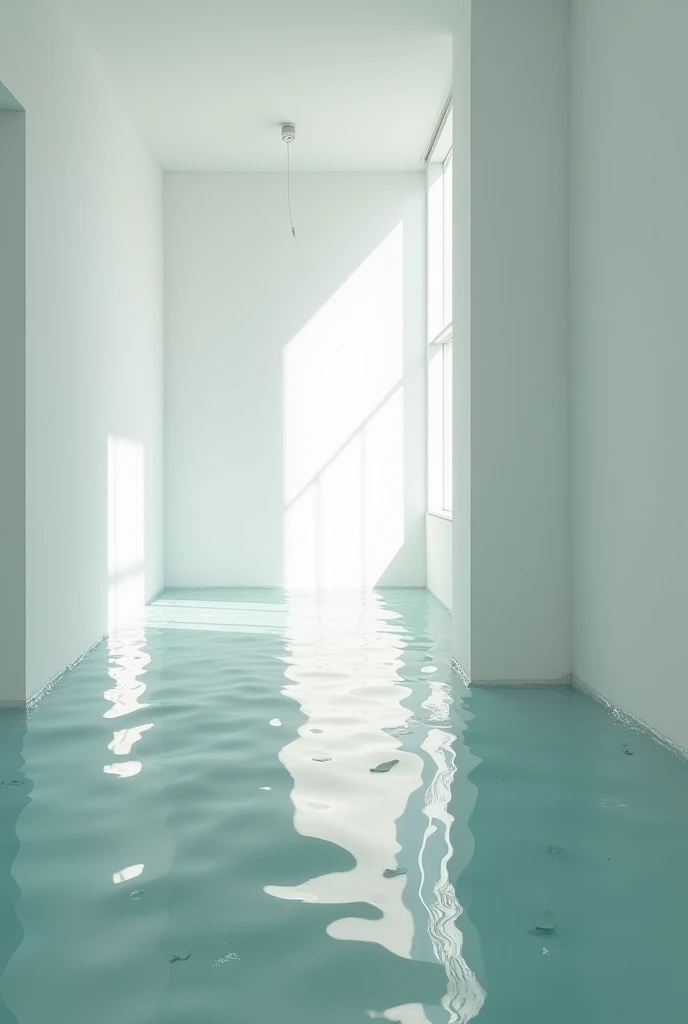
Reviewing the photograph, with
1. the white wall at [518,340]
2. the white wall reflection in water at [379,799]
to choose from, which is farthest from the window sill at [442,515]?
the white wall at [518,340]

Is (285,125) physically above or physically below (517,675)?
above

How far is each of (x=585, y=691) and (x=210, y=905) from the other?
7.61 feet

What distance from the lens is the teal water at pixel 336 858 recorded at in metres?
1.60

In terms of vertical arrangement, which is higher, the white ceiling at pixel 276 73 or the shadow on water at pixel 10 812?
the white ceiling at pixel 276 73

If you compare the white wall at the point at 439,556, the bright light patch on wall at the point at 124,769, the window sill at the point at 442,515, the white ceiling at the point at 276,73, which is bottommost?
the bright light patch on wall at the point at 124,769

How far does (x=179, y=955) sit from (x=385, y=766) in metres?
1.20

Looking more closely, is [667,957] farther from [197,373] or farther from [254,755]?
[197,373]

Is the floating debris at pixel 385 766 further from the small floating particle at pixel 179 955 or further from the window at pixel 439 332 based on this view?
the window at pixel 439 332

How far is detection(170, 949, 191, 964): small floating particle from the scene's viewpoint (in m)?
1.68

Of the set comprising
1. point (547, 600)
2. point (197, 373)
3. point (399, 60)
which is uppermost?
point (399, 60)

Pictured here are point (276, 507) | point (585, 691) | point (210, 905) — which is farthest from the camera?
point (276, 507)

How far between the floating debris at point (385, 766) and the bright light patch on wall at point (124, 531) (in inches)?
111

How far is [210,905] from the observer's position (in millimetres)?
1901

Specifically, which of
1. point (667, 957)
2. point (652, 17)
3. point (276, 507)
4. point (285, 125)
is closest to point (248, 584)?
point (276, 507)
